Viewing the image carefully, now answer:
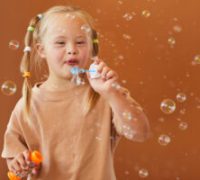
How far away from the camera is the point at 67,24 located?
1.12 meters

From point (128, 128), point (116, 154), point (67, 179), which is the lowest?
point (116, 154)

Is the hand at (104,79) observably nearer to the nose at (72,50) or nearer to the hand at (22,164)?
the nose at (72,50)

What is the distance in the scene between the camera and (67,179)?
3.56 ft

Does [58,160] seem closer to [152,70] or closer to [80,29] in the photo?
[80,29]

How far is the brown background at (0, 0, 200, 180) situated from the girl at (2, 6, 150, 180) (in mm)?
692

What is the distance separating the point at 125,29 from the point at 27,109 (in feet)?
2.79

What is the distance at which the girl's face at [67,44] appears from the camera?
3.57 feet

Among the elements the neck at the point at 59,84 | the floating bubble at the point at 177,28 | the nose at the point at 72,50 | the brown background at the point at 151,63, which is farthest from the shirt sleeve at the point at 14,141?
the floating bubble at the point at 177,28

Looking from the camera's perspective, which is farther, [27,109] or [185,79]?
[185,79]

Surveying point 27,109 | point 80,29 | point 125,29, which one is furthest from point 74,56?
point 125,29

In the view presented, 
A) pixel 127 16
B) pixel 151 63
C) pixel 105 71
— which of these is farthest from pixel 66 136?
pixel 151 63

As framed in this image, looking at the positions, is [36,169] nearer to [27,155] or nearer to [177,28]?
[27,155]

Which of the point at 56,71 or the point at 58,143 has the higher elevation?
the point at 56,71

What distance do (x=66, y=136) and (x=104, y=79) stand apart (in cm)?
24
